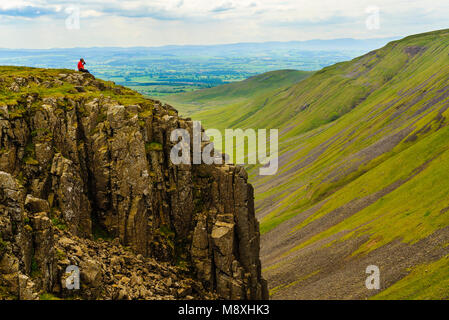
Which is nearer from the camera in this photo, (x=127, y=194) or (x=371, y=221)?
(x=127, y=194)

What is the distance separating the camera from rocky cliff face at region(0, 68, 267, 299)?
3731 centimetres

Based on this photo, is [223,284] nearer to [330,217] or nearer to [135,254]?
[135,254]

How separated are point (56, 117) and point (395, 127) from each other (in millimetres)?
191842

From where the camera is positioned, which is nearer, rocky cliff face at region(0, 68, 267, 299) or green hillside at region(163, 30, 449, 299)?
A: rocky cliff face at region(0, 68, 267, 299)

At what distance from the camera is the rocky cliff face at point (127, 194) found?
3731cm

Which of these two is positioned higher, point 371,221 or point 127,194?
point 127,194

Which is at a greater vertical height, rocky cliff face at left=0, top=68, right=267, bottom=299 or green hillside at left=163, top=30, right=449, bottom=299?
rocky cliff face at left=0, top=68, right=267, bottom=299

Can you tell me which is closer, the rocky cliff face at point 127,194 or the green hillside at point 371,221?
the rocky cliff face at point 127,194

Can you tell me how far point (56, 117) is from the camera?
41156 millimetres

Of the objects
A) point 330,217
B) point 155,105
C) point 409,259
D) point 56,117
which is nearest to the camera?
point 56,117

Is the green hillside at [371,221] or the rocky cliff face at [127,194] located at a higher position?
the rocky cliff face at [127,194]

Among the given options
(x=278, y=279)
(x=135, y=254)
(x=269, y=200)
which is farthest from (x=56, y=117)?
(x=269, y=200)

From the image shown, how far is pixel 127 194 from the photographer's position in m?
42.8
